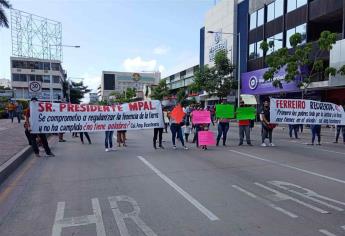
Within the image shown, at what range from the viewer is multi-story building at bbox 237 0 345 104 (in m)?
30.5

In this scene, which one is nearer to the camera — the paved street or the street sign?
the paved street

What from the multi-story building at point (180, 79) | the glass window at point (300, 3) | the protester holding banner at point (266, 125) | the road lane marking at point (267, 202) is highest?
the glass window at point (300, 3)

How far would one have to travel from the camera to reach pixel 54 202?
670 centimetres

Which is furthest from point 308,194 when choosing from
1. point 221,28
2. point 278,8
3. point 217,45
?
point 217,45

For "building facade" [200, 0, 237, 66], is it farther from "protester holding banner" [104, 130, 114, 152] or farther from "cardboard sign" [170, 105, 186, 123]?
"protester holding banner" [104, 130, 114, 152]

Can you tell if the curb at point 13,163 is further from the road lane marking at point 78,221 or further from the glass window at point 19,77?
the glass window at point 19,77

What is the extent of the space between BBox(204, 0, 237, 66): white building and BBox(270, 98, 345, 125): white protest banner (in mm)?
29718

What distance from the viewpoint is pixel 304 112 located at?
16250mm

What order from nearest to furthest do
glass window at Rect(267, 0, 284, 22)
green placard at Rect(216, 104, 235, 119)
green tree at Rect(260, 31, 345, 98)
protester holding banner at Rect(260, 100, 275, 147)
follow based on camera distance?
1. green placard at Rect(216, 104, 235, 119)
2. protester holding banner at Rect(260, 100, 275, 147)
3. green tree at Rect(260, 31, 345, 98)
4. glass window at Rect(267, 0, 284, 22)

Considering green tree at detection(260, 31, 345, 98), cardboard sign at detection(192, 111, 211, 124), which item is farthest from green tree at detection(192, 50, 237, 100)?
cardboard sign at detection(192, 111, 211, 124)

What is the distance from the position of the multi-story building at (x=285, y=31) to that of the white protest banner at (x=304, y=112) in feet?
40.2

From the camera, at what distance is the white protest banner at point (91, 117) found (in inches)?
502

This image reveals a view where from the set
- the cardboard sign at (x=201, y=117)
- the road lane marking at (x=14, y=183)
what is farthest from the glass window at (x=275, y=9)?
the road lane marking at (x=14, y=183)

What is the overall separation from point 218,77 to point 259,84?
15.6ft
